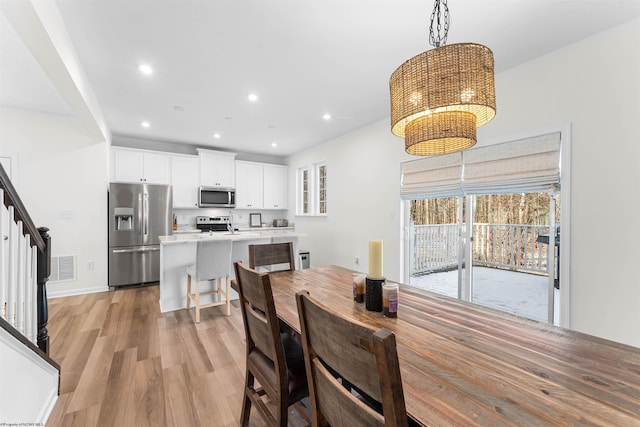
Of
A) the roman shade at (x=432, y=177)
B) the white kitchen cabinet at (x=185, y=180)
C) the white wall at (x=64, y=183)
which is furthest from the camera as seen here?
the white kitchen cabinet at (x=185, y=180)

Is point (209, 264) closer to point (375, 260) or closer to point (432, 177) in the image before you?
point (375, 260)

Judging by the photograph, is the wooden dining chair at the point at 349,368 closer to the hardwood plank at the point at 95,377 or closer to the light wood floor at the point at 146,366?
the light wood floor at the point at 146,366

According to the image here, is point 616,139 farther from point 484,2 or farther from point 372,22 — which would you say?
point 372,22

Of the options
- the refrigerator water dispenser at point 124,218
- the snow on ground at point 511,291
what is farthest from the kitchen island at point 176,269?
the snow on ground at point 511,291

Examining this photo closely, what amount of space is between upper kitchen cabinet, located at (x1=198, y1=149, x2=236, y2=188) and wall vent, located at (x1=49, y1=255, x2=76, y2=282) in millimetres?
2329

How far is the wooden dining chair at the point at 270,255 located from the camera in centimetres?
227

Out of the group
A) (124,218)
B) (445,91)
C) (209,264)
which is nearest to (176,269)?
(209,264)

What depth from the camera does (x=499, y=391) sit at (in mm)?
761

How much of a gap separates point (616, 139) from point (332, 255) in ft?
12.7

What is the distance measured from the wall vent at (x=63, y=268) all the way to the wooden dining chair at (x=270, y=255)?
358 centimetres

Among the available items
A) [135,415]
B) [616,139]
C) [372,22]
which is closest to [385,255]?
[616,139]

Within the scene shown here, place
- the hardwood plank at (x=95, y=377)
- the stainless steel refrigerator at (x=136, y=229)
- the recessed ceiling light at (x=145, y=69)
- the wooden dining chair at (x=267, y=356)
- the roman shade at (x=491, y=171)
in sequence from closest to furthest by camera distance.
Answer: the wooden dining chair at (x=267, y=356) → the hardwood plank at (x=95, y=377) → the roman shade at (x=491, y=171) → the recessed ceiling light at (x=145, y=69) → the stainless steel refrigerator at (x=136, y=229)

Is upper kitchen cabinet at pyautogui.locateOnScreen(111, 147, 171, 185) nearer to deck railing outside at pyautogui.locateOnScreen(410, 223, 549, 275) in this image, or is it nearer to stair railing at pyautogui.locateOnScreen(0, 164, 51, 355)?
stair railing at pyautogui.locateOnScreen(0, 164, 51, 355)

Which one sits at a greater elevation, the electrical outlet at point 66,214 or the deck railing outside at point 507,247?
the electrical outlet at point 66,214
